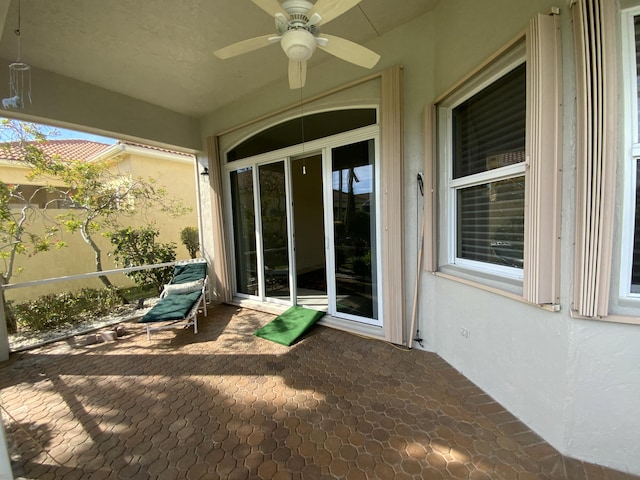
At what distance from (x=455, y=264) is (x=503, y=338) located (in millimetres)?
836

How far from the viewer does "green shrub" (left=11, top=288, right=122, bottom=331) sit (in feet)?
11.4

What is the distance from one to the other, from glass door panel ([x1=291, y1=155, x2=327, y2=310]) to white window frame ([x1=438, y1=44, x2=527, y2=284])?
2.55 meters

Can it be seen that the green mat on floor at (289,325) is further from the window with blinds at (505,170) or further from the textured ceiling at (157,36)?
the textured ceiling at (157,36)

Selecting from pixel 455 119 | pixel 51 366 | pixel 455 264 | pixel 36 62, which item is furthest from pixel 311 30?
pixel 51 366

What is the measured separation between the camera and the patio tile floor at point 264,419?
5.03ft

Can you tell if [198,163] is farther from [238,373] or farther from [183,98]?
[238,373]

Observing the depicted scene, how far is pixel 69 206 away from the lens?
4.64m

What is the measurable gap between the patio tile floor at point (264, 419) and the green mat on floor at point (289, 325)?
0.70ft

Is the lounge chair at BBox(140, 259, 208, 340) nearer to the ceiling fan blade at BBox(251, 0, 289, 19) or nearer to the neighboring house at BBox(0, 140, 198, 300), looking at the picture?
the neighboring house at BBox(0, 140, 198, 300)

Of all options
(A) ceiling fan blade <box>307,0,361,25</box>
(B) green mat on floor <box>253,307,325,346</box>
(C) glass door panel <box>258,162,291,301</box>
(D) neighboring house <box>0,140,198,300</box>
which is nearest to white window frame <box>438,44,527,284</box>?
(A) ceiling fan blade <box>307,0,361,25</box>

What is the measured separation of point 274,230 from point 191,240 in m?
2.91

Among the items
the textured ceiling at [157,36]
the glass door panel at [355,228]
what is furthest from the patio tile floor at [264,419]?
the textured ceiling at [157,36]

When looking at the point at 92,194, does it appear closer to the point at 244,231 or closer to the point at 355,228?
the point at 244,231

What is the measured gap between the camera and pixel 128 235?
5094 mm
